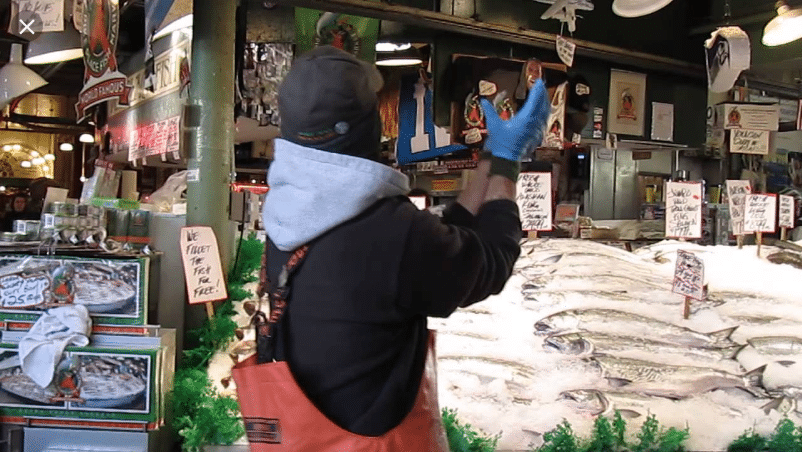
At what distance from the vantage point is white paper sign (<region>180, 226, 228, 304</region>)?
3.88 meters

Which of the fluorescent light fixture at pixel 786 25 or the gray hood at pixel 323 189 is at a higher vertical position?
the fluorescent light fixture at pixel 786 25

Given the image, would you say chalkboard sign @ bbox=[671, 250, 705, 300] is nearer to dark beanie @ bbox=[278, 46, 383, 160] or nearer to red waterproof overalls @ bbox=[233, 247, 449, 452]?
red waterproof overalls @ bbox=[233, 247, 449, 452]

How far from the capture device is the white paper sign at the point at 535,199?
4.85 metres

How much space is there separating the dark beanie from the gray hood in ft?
0.13

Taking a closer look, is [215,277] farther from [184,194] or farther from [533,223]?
[533,223]

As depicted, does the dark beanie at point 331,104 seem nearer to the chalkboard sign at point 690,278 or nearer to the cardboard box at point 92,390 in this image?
the cardboard box at point 92,390

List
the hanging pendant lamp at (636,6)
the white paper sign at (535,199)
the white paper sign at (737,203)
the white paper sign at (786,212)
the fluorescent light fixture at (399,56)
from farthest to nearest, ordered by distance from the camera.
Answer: the fluorescent light fixture at (399,56)
the white paper sign at (786,212)
the white paper sign at (737,203)
the white paper sign at (535,199)
the hanging pendant lamp at (636,6)

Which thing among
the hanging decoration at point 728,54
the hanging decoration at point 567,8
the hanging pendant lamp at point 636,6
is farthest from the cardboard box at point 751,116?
the hanging pendant lamp at point 636,6

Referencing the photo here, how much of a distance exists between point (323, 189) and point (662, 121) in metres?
6.79

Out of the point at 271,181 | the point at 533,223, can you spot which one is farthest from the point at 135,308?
the point at 533,223

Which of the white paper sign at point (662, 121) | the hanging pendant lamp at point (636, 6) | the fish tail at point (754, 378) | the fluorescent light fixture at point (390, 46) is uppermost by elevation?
the fluorescent light fixture at point (390, 46)

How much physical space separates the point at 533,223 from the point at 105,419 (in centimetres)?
288

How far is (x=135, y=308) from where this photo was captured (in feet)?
11.0

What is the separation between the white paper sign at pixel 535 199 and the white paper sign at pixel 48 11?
3.00 m
